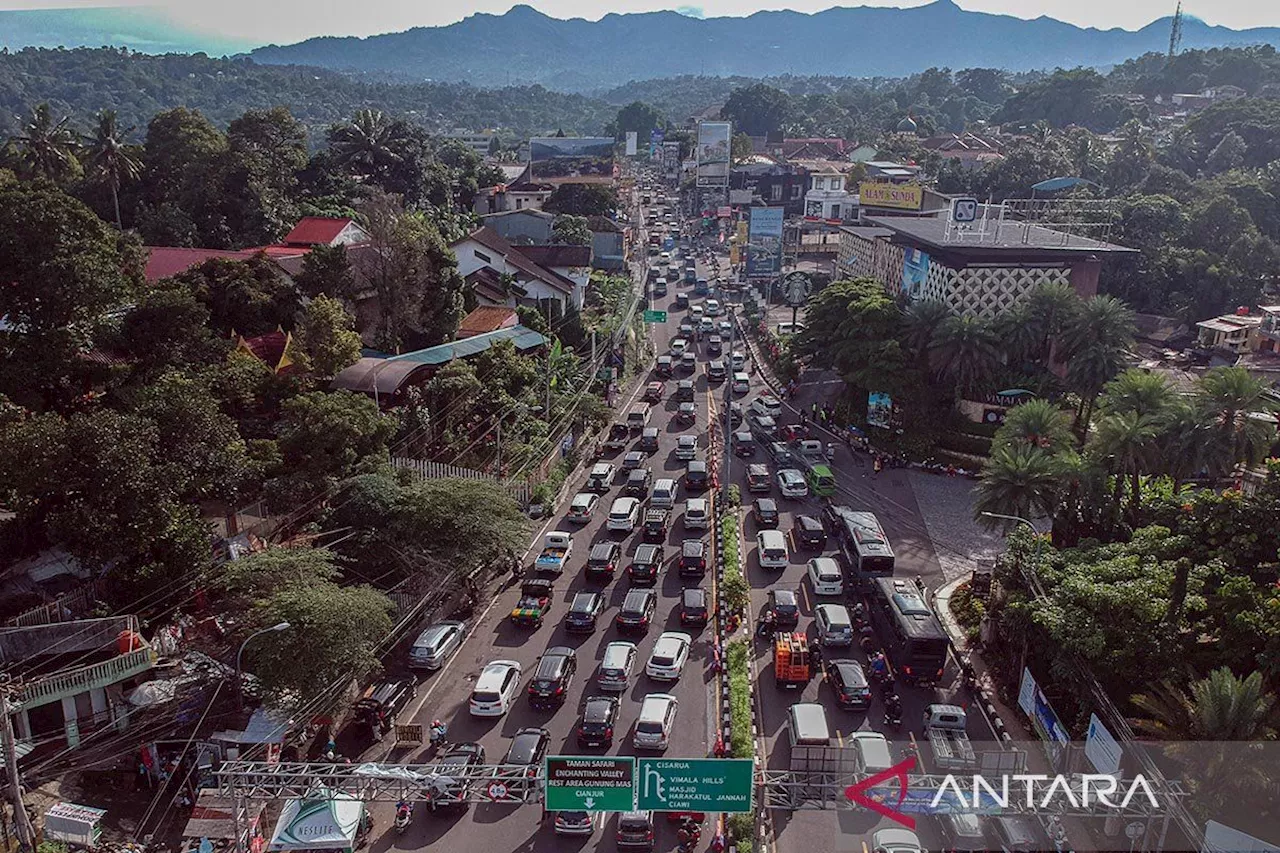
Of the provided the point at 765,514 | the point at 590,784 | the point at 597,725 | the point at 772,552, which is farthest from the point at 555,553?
the point at 590,784

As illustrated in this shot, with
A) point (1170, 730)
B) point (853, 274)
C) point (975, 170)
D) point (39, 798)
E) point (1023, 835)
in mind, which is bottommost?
point (39, 798)

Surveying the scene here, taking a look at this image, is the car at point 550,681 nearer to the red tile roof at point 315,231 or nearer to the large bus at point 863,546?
the large bus at point 863,546

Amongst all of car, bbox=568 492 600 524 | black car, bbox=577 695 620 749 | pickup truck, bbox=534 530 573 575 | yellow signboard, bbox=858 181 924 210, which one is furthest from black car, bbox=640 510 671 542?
yellow signboard, bbox=858 181 924 210

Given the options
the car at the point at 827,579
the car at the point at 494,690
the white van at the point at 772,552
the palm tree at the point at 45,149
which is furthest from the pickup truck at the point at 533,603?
the palm tree at the point at 45,149

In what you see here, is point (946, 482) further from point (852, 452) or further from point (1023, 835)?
point (1023, 835)

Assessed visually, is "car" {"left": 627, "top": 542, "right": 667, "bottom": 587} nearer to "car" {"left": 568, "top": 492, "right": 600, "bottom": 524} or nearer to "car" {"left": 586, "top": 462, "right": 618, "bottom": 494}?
"car" {"left": 568, "top": 492, "right": 600, "bottom": 524}

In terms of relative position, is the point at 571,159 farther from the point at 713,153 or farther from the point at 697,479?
the point at 697,479

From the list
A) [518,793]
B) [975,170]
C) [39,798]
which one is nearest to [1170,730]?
[518,793]
